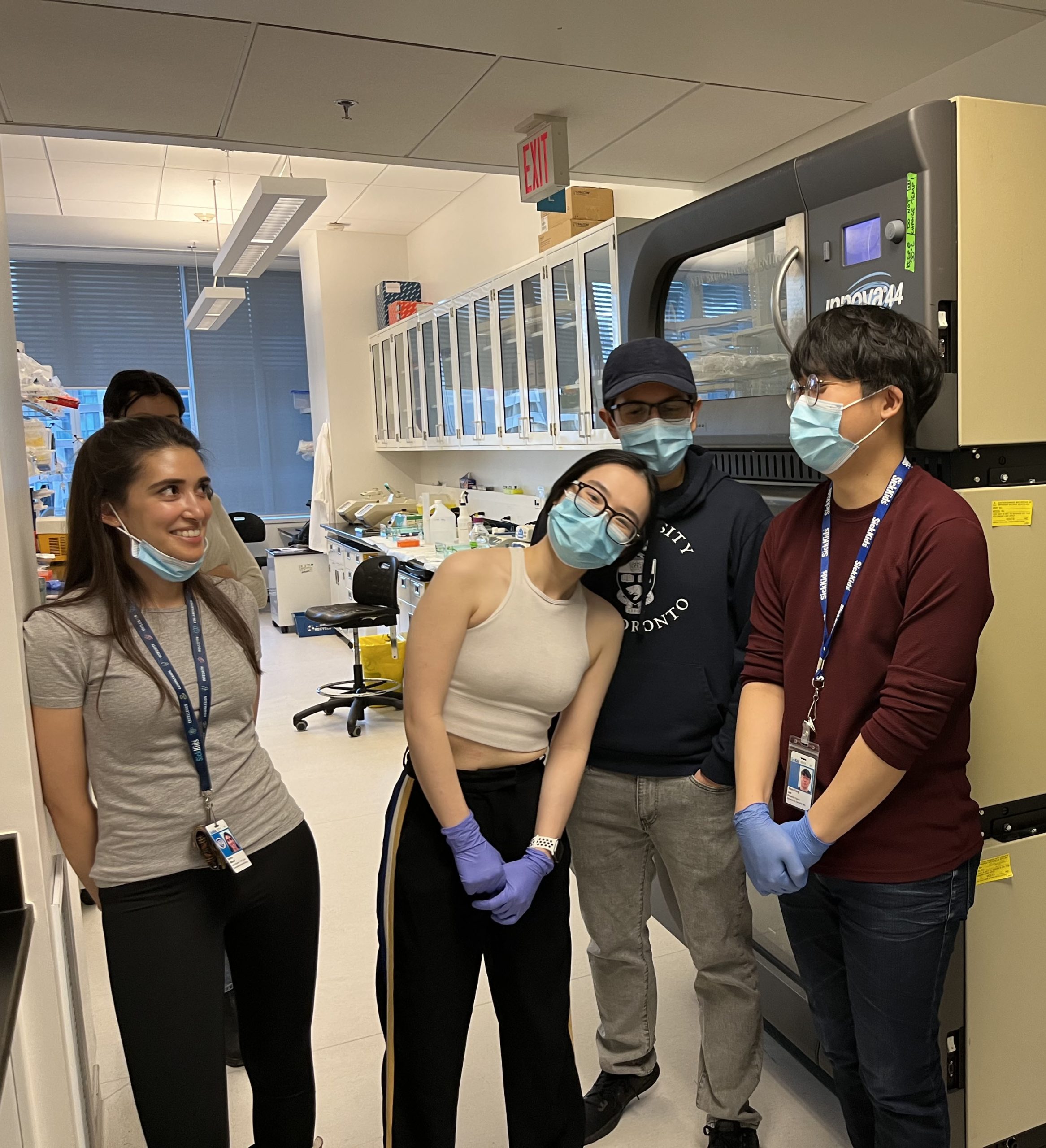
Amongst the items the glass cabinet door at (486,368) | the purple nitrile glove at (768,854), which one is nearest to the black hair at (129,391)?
the purple nitrile glove at (768,854)

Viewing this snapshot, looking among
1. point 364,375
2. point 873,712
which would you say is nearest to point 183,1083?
point 873,712

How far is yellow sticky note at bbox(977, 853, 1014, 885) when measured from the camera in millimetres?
1706

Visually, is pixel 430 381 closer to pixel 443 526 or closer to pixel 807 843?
pixel 443 526

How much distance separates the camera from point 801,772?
1.50 metres

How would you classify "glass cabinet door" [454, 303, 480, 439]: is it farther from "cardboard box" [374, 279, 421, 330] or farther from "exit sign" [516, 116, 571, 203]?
"exit sign" [516, 116, 571, 203]

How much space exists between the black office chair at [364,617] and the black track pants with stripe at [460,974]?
3.32 meters

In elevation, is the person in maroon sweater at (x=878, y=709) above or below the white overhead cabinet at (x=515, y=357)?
below

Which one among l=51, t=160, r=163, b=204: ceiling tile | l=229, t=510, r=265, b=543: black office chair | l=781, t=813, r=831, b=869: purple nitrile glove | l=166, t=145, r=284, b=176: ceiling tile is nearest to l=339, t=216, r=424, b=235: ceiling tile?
l=166, t=145, r=284, b=176: ceiling tile

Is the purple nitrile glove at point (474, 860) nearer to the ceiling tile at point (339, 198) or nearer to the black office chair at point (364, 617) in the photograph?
the black office chair at point (364, 617)

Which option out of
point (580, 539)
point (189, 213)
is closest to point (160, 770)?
point (580, 539)

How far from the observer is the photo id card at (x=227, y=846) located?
1.44m

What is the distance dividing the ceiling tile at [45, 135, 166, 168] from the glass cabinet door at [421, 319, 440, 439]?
6.04ft

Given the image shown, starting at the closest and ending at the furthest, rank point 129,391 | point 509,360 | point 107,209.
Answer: point 129,391 < point 509,360 < point 107,209

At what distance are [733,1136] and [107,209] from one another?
6656mm
